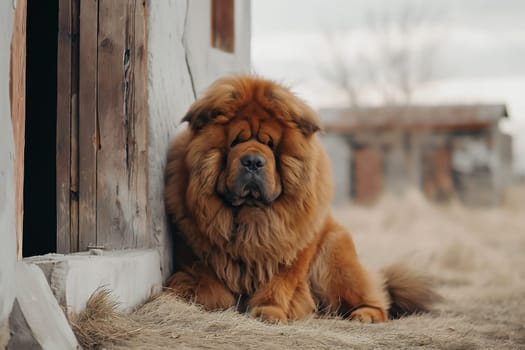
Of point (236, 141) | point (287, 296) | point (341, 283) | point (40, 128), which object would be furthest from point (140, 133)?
point (341, 283)

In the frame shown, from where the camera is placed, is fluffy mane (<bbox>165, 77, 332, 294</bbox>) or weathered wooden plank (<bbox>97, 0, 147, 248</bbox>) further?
fluffy mane (<bbox>165, 77, 332, 294</bbox>)

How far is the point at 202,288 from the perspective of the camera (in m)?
4.25

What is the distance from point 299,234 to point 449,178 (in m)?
16.2

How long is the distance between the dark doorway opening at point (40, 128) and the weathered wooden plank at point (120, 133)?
104 cm

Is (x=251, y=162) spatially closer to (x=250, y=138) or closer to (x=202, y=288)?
(x=250, y=138)

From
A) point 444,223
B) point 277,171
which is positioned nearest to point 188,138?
point 277,171

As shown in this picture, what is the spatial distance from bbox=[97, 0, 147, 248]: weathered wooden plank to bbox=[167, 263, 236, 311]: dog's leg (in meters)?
0.35

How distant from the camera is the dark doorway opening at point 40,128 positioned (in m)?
4.99

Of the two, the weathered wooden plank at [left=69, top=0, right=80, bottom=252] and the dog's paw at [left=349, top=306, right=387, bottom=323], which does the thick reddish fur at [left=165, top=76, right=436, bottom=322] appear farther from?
the weathered wooden plank at [left=69, top=0, right=80, bottom=252]

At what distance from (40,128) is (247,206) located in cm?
168

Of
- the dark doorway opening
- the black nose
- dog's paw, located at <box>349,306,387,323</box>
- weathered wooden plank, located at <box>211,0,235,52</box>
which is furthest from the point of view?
weathered wooden plank, located at <box>211,0,235,52</box>

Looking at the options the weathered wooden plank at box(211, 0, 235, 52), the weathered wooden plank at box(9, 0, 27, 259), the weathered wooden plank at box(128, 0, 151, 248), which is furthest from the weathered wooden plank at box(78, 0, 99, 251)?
the weathered wooden plank at box(211, 0, 235, 52)

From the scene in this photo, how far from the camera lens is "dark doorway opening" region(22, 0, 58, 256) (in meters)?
4.99

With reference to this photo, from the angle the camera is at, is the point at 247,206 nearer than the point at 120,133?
No
